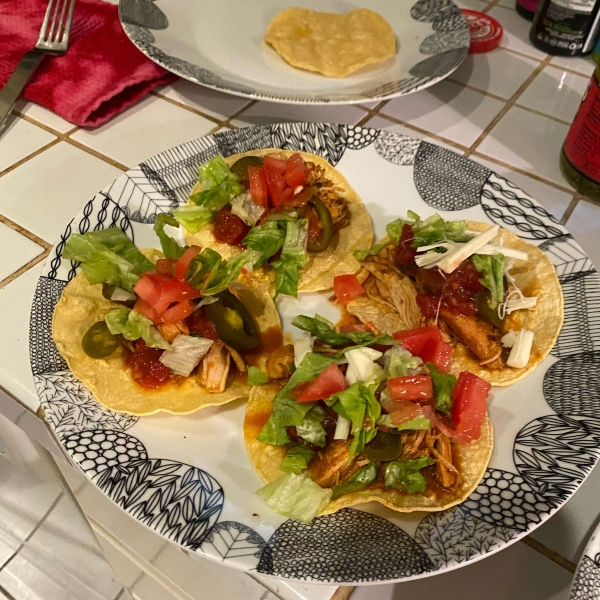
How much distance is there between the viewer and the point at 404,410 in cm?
161

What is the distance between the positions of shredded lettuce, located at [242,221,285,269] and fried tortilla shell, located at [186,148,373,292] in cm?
8

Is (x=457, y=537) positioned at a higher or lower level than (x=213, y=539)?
higher

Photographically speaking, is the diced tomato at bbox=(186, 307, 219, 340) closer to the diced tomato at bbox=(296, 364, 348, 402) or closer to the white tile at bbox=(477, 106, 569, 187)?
the diced tomato at bbox=(296, 364, 348, 402)

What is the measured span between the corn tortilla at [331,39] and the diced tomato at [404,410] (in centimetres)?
184

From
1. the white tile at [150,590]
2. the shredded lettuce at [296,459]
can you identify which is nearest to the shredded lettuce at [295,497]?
the shredded lettuce at [296,459]

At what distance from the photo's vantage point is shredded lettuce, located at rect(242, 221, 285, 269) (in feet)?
7.47

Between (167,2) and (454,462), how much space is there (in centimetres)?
283

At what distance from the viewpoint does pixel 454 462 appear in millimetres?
1647

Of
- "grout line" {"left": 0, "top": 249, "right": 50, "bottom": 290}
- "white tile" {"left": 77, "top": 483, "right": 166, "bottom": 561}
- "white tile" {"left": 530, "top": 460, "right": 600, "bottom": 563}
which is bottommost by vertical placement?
"white tile" {"left": 77, "top": 483, "right": 166, "bottom": 561}

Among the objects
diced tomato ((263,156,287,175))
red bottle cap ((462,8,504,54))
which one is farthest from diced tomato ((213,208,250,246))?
red bottle cap ((462,8,504,54))

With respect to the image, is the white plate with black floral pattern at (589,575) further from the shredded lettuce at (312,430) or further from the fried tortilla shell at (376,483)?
the shredded lettuce at (312,430)

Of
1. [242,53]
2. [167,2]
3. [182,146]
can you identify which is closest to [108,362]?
[182,146]

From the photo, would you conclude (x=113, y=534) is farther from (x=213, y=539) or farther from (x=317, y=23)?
(x=317, y=23)

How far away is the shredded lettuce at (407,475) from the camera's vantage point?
157cm
